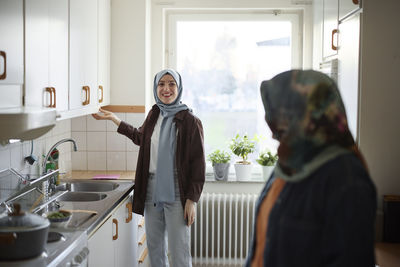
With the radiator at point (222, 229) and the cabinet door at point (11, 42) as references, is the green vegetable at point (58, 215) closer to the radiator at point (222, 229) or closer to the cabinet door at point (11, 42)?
the cabinet door at point (11, 42)

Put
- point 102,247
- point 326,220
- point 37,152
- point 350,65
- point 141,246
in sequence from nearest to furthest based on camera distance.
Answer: point 326,220 → point 102,247 → point 350,65 → point 37,152 → point 141,246

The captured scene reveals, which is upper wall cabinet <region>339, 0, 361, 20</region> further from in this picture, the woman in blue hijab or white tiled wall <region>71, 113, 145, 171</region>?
white tiled wall <region>71, 113, 145, 171</region>

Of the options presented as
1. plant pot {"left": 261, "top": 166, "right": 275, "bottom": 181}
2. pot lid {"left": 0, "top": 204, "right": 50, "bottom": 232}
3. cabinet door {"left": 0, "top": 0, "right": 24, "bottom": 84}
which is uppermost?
cabinet door {"left": 0, "top": 0, "right": 24, "bottom": 84}

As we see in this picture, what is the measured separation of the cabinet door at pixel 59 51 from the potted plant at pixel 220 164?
151 cm

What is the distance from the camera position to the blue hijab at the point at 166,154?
122 inches

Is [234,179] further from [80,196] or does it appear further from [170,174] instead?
[80,196]

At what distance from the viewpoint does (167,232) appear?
324 centimetres

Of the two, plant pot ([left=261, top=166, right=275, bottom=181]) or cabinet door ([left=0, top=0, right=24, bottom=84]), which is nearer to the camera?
cabinet door ([left=0, top=0, right=24, bottom=84])

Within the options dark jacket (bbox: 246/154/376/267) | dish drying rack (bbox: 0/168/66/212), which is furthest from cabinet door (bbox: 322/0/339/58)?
dark jacket (bbox: 246/154/376/267)

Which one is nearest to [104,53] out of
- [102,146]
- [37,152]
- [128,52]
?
[128,52]

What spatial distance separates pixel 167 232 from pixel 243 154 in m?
1.03

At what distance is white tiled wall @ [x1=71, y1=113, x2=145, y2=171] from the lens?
3.87 meters

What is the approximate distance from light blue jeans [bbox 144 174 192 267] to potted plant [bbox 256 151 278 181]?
39.4 inches

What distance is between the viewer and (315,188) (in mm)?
1380
